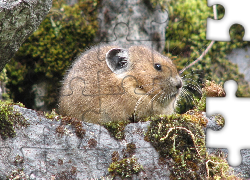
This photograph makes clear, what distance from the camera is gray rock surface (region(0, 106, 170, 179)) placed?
4.86 meters

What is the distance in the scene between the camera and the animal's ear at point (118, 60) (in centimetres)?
647

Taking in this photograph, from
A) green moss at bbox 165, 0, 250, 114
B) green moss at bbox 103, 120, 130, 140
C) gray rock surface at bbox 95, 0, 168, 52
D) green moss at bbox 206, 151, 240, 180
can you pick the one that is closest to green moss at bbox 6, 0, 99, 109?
gray rock surface at bbox 95, 0, 168, 52

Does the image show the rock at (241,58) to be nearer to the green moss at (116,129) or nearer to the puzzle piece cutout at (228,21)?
the puzzle piece cutout at (228,21)

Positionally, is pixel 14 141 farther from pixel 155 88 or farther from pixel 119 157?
pixel 155 88

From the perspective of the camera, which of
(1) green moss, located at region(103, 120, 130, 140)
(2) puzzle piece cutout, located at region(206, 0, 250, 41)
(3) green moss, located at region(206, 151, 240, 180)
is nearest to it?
(3) green moss, located at region(206, 151, 240, 180)

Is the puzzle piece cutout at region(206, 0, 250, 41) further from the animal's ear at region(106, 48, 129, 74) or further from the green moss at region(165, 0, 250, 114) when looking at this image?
the green moss at region(165, 0, 250, 114)

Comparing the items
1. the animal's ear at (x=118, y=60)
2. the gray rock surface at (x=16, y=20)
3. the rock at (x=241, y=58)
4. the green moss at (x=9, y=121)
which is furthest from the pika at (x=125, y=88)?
the rock at (x=241, y=58)

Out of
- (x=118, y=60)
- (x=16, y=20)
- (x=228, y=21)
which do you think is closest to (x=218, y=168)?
(x=228, y=21)

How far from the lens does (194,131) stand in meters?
5.46

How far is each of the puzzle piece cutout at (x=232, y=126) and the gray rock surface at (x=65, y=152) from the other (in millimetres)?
986

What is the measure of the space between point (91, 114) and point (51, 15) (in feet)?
12.5

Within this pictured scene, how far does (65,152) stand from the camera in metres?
5.16

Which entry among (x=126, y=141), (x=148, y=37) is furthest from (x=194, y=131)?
(x=148, y=37)

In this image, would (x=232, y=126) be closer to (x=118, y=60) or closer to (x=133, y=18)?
(x=118, y=60)
